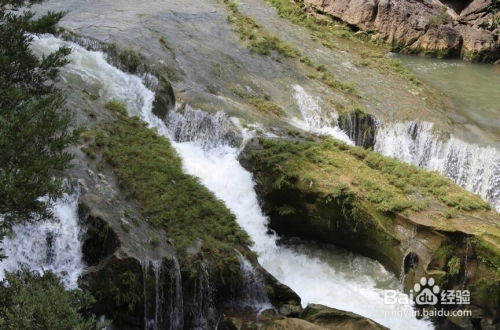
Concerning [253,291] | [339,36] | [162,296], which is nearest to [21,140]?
[162,296]

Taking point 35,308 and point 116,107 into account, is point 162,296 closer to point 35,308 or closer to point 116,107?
point 35,308

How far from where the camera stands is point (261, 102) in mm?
17109

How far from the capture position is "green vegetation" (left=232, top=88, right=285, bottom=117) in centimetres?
1681

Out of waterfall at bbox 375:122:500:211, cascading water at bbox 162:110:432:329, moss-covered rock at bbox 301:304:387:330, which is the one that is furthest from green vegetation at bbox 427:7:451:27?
moss-covered rock at bbox 301:304:387:330

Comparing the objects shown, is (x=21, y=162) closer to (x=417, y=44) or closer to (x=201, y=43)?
(x=201, y=43)

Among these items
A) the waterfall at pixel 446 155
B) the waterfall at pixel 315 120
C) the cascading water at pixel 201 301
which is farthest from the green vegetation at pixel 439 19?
the cascading water at pixel 201 301

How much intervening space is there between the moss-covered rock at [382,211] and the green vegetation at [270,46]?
656cm

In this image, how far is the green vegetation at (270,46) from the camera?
20000 mm

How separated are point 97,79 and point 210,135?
3.73m

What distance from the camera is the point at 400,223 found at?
38.4 feet

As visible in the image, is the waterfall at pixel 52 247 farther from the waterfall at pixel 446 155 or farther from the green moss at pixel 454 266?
the waterfall at pixel 446 155
